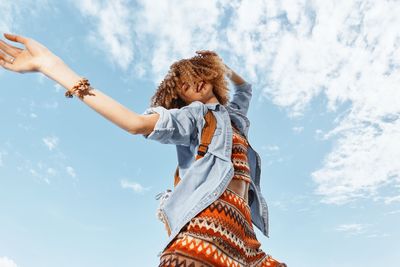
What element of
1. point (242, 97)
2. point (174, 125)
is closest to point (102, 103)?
point (174, 125)

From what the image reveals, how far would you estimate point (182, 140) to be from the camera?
3.10 meters

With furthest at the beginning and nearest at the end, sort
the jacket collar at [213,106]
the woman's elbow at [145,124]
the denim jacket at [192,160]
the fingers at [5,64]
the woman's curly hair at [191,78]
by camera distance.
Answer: the woman's curly hair at [191,78] < the jacket collar at [213,106] < the denim jacket at [192,160] < the fingers at [5,64] < the woman's elbow at [145,124]

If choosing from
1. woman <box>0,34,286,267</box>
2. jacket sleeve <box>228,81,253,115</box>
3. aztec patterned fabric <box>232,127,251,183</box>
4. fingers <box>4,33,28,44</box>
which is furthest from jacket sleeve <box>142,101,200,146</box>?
jacket sleeve <box>228,81,253,115</box>

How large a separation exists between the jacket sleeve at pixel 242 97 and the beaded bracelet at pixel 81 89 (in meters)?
2.28

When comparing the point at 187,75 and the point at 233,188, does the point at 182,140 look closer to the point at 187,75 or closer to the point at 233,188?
the point at 233,188

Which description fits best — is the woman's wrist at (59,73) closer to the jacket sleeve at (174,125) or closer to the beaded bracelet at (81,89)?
the beaded bracelet at (81,89)

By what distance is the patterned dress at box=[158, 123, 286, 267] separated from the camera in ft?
8.27

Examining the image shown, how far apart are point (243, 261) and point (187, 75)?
6.13 feet

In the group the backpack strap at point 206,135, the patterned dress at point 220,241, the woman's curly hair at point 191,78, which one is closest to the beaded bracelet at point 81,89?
the backpack strap at point 206,135

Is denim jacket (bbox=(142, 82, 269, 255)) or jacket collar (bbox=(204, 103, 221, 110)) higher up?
jacket collar (bbox=(204, 103, 221, 110))

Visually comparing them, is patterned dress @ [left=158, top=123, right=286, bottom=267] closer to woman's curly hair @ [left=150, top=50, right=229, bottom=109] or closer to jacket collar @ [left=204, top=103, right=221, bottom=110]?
jacket collar @ [left=204, top=103, right=221, bottom=110]

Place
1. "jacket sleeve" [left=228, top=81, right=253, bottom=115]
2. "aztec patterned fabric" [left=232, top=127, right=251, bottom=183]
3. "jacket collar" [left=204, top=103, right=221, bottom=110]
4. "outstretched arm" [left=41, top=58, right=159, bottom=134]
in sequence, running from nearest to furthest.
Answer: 1. "outstretched arm" [left=41, top=58, right=159, bottom=134]
2. "aztec patterned fabric" [left=232, top=127, right=251, bottom=183]
3. "jacket collar" [left=204, top=103, right=221, bottom=110]
4. "jacket sleeve" [left=228, top=81, right=253, bottom=115]


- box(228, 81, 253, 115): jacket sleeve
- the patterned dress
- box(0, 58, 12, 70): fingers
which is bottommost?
the patterned dress

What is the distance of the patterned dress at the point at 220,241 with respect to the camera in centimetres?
252
